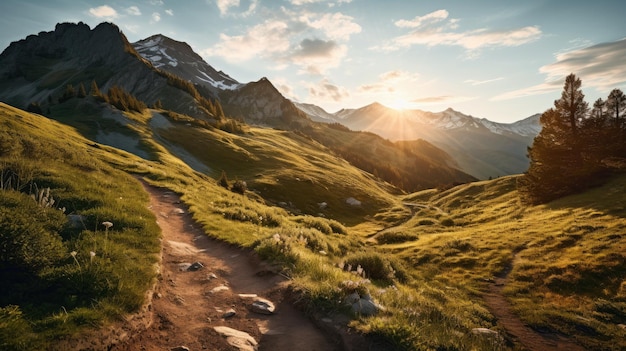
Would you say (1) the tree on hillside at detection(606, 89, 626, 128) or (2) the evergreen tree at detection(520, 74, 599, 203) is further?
(1) the tree on hillside at detection(606, 89, 626, 128)

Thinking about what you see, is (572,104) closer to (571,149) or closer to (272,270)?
(571,149)

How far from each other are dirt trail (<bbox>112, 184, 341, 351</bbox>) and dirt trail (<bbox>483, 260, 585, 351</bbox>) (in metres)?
15.6

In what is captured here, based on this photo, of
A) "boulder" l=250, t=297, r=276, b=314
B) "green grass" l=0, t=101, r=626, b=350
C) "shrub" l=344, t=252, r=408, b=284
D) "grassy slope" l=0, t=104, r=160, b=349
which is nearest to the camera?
"grassy slope" l=0, t=104, r=160, b=349

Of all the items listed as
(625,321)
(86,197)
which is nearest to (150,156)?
(86,197)

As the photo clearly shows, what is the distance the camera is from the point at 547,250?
34.5 meters

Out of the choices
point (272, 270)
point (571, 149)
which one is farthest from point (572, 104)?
point (272, 270)

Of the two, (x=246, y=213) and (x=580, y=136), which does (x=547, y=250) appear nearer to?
(x=246, y=213)

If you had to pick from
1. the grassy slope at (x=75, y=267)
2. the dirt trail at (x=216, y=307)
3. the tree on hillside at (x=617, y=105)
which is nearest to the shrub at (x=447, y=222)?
the tree on hillside at (x=617, y=105)

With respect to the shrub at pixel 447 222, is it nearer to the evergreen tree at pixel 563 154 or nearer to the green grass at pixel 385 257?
the green grass at pixel 385 257

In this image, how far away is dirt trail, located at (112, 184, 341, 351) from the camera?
24.3ft

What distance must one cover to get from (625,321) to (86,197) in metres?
30.7

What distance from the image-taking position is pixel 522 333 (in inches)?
790

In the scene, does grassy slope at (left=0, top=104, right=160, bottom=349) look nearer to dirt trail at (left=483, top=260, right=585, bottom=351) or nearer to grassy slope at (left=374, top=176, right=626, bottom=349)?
grassy slope at (left=374, top=176, right=626, bottom=349)


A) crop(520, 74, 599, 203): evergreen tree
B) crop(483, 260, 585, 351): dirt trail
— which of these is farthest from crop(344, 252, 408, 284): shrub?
crop(520, 74, 599, 203): evergreen tree
